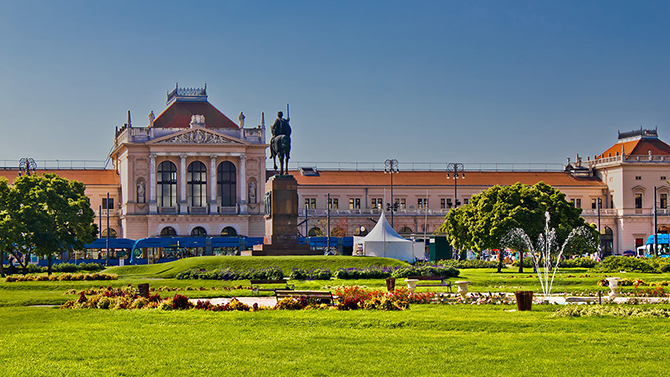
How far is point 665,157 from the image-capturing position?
363 ft

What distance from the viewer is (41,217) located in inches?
2077

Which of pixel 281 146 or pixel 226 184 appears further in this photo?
pixel 226 184

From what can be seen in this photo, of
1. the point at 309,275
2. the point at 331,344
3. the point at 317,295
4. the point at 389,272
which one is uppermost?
the point at 317,295

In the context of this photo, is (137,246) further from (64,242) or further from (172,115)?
(172,115)

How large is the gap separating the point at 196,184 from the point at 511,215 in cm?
5063

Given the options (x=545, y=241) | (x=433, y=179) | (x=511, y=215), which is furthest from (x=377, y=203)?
(x=511, y=215)

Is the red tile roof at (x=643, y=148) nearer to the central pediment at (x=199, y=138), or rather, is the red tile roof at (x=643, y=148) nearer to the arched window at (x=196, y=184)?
the central pediment at (x=199, y=138)

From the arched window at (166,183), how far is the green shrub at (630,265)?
56589mm

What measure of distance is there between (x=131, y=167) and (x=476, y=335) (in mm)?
81437

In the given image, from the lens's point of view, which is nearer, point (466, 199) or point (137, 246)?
point (137, 246)

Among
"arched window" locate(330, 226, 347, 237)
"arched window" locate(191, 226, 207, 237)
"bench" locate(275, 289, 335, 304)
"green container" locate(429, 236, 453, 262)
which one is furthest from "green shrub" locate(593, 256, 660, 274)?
"arched window" locate(191, 226, 207, 237)

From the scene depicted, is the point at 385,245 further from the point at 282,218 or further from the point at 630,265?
the point at 282,218

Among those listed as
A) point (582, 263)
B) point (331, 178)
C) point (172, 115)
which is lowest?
point (582, 263)

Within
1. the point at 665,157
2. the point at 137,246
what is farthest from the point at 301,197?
the point at 665,157
